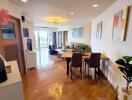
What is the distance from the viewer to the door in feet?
9.45

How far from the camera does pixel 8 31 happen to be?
318cm

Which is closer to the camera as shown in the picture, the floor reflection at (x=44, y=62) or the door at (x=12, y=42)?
the door at (x=12, y=42)

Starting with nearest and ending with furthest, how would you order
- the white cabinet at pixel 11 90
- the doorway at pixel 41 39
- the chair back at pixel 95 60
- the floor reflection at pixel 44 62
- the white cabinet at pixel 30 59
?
the white cabinet at pixel 11 90
the chair back at pixel 95 60
the white cabinet at pixel 30 59
the floor reflection at pixel 44 62
the doorway at pixel 41 39

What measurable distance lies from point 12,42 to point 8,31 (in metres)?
0.39

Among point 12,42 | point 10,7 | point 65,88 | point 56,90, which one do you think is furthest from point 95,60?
point 10,7

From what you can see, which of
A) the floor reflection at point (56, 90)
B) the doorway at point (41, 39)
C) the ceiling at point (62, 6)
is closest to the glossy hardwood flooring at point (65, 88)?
the floor reflection at point (56, 90)

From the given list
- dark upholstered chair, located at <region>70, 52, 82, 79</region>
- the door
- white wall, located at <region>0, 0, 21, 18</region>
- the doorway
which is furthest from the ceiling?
the doorway

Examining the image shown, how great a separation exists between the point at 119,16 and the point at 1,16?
276cm

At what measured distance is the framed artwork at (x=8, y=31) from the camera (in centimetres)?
294

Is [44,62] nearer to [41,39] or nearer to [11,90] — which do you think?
[11,90]

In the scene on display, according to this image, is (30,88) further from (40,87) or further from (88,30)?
(88,30)

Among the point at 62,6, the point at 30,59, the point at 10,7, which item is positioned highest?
the point at 62,6

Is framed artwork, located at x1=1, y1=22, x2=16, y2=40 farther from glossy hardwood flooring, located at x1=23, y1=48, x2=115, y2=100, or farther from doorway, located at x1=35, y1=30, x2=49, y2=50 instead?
doorway, located at x1=35, y1=30, x2=49, y2=50

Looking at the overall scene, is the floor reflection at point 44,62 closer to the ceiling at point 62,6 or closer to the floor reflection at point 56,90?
the floor reflection at point 56,90
